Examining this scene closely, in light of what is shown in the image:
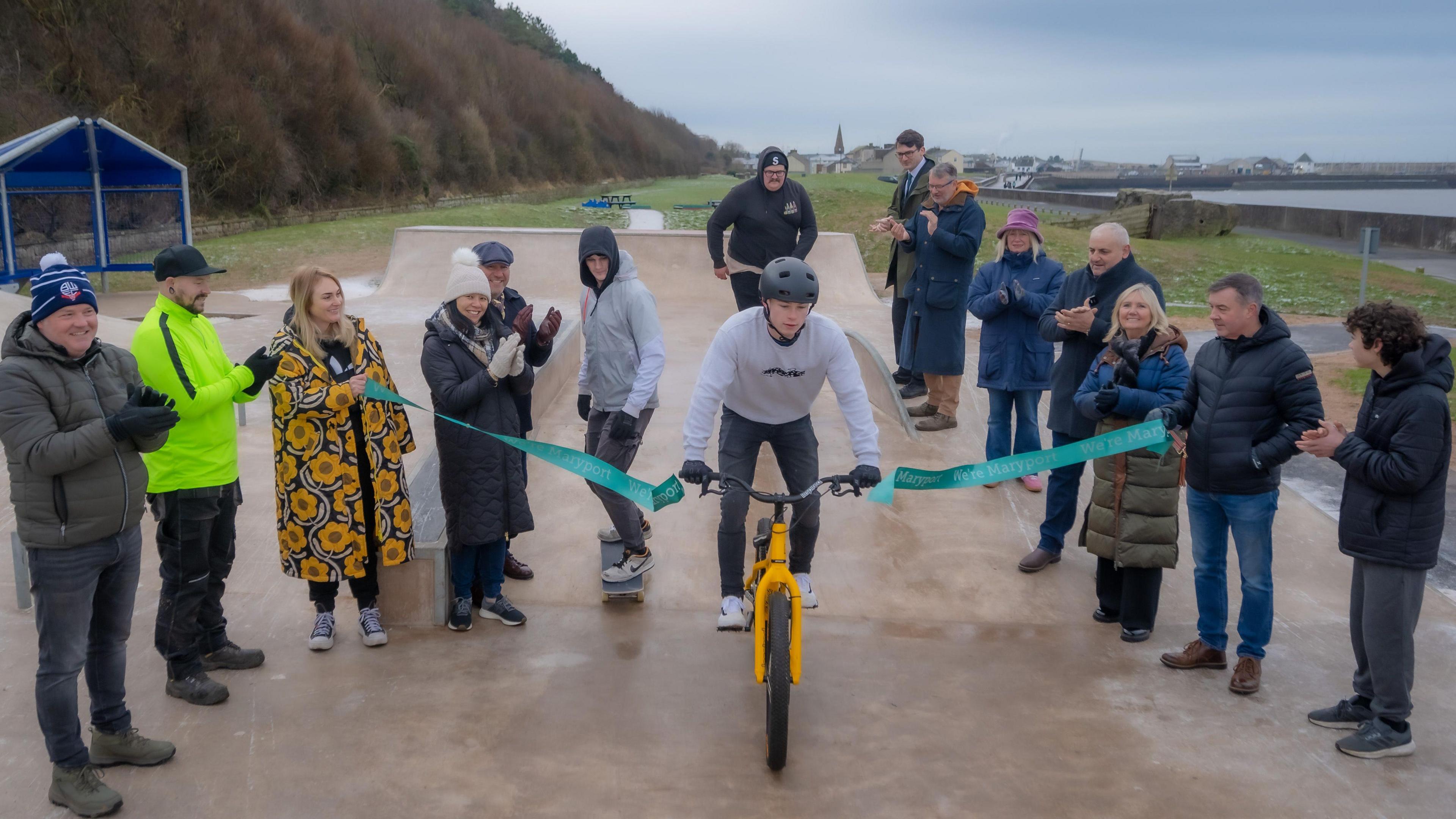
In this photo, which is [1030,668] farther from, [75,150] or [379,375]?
[75,150]

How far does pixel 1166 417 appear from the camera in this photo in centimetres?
428

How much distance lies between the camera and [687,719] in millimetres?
3934

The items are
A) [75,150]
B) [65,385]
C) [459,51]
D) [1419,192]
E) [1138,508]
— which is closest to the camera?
[65,385]

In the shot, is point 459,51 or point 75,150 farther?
point 459,51

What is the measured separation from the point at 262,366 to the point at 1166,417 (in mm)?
3779

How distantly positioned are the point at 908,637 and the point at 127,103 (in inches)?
1136

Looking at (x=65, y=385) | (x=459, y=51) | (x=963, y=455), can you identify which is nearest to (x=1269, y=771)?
(x=963, y=455)

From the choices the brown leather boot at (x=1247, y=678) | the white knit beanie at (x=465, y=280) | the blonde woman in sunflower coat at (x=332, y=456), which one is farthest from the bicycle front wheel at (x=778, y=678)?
the brown leather boot at (x=1247, y=678)

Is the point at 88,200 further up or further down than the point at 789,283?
further up

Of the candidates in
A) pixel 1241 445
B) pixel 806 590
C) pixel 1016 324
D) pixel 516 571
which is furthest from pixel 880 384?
pixel 1241 445

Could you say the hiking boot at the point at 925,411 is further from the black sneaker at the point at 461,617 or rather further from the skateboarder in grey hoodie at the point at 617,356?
the black sneaker at the point at 461,617

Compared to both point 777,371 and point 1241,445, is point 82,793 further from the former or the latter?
point 1241,445

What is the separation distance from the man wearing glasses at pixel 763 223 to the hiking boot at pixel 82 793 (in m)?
5.09

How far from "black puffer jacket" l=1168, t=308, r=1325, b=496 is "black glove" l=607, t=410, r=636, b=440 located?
8.03 ft
